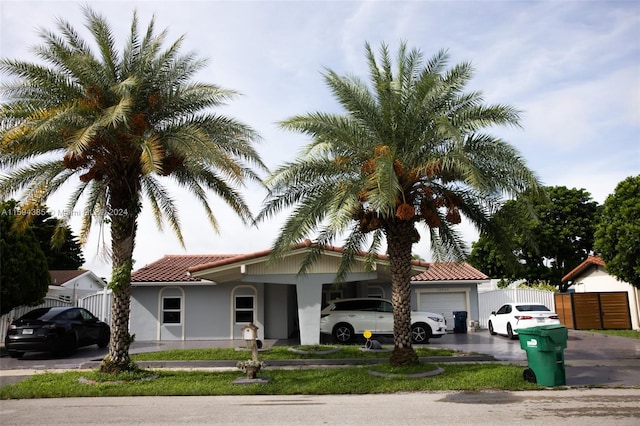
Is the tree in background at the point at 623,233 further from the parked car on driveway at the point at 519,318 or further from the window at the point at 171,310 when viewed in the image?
the window at the point at 171,310

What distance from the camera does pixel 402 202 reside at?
11688mm

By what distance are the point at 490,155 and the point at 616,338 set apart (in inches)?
478

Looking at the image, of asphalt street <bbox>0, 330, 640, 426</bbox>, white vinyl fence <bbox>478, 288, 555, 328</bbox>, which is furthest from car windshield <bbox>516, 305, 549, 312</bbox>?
asphalt street <bbox>0, 330, 640, 426</bbox>

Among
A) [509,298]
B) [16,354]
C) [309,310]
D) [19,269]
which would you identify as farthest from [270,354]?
[509,298]

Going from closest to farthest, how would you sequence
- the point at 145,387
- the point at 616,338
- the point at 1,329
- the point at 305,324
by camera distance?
the point at 145,387
the point at 305,324
the point at 616,338
the point at 1,329

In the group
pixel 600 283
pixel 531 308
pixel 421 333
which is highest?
pixel 600 283

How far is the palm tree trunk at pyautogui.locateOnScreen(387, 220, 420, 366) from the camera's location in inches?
479

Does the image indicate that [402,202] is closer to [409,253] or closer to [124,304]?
[409,253]

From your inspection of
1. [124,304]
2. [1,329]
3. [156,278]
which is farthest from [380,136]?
[1,329]

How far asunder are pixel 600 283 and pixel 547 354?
18010 mm

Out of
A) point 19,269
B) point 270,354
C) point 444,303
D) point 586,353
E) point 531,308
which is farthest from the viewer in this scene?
point 444,303

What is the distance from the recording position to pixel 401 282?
12359 millimetres

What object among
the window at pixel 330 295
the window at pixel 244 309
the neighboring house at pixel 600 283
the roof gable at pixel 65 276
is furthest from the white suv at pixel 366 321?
the roof gable at pixel 65 276

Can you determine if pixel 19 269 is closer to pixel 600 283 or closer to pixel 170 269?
pixel 170 269
